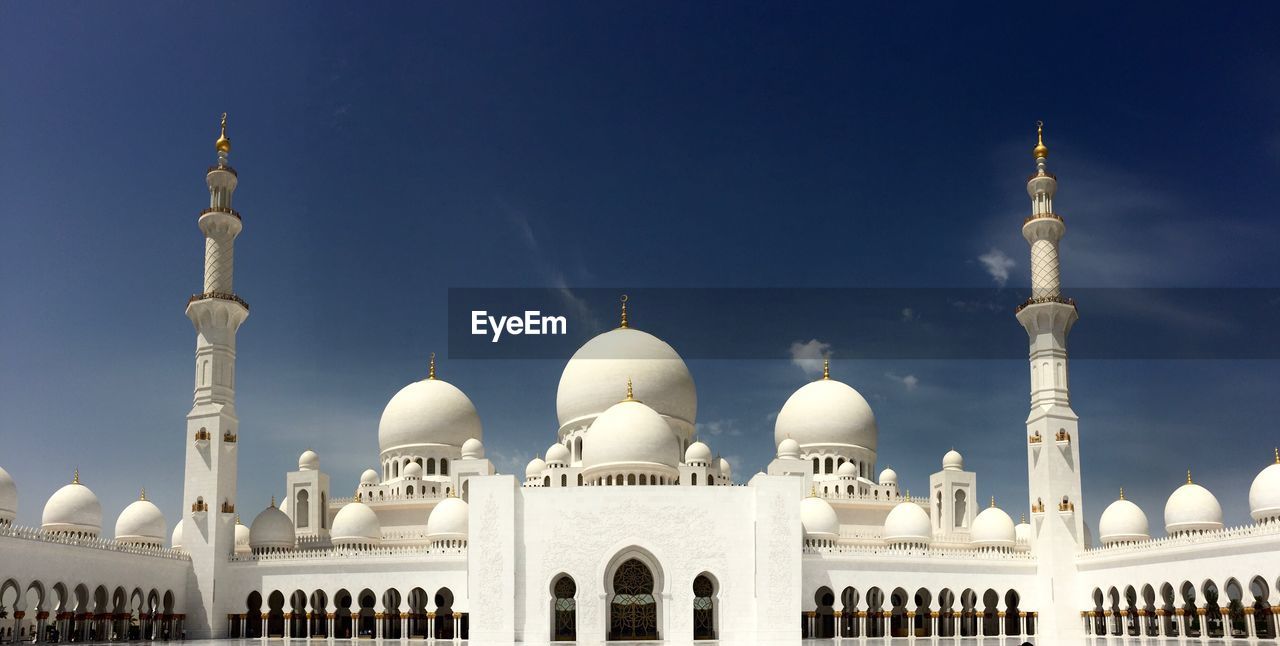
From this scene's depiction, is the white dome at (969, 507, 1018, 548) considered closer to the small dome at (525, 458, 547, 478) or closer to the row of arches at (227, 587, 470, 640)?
the small dome at (525, 458, 547, 478)

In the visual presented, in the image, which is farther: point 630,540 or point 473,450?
point 473,450

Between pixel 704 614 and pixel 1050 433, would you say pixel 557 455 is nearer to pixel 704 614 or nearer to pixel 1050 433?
pixel 704 614

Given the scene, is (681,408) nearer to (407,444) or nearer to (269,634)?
(407,444)

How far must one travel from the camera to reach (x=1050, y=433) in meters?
30.5

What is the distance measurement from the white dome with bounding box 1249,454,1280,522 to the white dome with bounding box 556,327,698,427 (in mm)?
14298

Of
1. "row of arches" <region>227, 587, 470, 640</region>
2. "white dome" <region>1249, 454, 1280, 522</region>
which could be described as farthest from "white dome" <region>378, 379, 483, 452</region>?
"white dome" <region>1249, 454, 1280, 522</region>

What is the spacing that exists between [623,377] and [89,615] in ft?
47.2

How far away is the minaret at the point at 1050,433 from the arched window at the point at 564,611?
450 inches

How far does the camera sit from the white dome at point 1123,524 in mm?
29609

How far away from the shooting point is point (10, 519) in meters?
27.8

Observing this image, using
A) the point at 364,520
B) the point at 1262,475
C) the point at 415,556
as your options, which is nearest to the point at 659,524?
the point at 415,556

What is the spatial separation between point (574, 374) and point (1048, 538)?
13.4 metres

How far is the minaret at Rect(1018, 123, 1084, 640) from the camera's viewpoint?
2977 cm

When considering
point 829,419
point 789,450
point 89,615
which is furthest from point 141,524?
point 829,419
